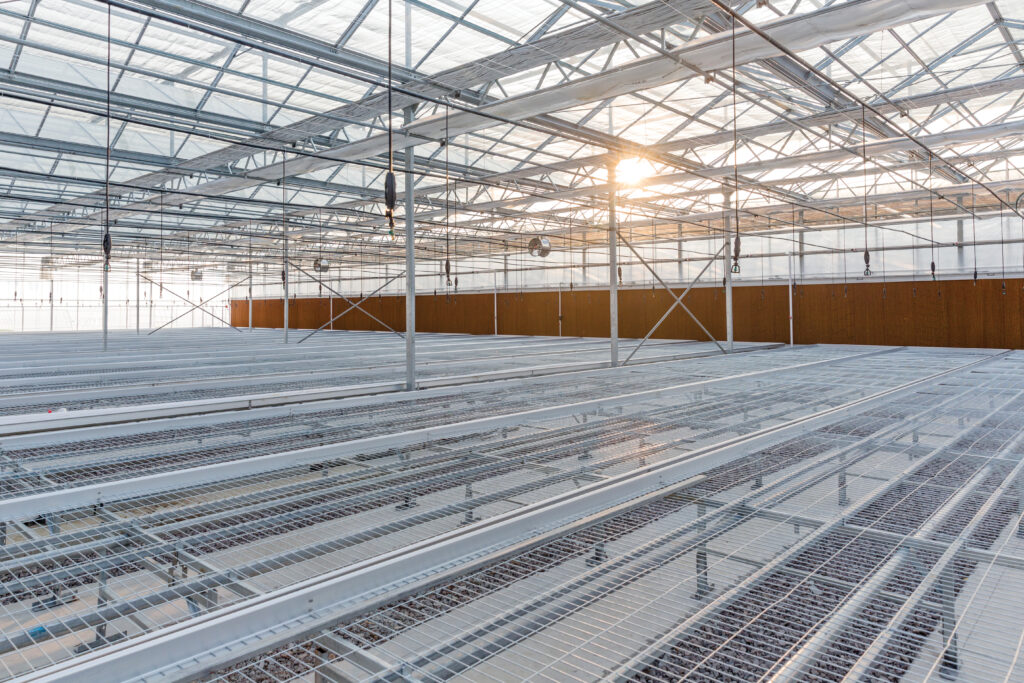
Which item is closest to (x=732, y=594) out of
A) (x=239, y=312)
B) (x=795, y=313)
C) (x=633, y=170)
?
(x=633, y=170)

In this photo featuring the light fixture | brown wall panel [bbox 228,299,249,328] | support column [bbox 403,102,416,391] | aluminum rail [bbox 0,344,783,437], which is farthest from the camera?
brown wall panel [bbox 228,299,249,328]

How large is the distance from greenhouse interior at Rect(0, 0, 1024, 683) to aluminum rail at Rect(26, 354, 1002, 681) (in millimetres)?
14

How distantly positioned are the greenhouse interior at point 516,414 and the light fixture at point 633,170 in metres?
0.15

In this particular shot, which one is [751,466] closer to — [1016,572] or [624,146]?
[1016,572]

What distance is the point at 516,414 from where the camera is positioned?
5.42 metres

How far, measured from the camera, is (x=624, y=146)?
377 inches

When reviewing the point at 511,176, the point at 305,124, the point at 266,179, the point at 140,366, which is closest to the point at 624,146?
the point at 511,176

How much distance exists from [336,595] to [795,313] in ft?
61.8

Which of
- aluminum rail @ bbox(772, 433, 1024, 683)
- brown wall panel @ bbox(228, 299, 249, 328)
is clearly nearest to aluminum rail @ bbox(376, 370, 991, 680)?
aluminum rail @ bbox(772, 433, 1024, 683)

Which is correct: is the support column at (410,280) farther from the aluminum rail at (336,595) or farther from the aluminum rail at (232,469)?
the aluminum rail at (336,595)

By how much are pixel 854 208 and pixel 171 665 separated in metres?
18.9

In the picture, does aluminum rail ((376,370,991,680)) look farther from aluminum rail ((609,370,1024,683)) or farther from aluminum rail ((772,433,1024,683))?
aluminum rail ((772,433,1024,683))

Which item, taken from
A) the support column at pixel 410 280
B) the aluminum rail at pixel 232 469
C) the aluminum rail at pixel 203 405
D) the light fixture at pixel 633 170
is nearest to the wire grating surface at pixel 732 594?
the aluminum rail at pixel 232 469

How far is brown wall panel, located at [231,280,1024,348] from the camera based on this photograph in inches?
629
